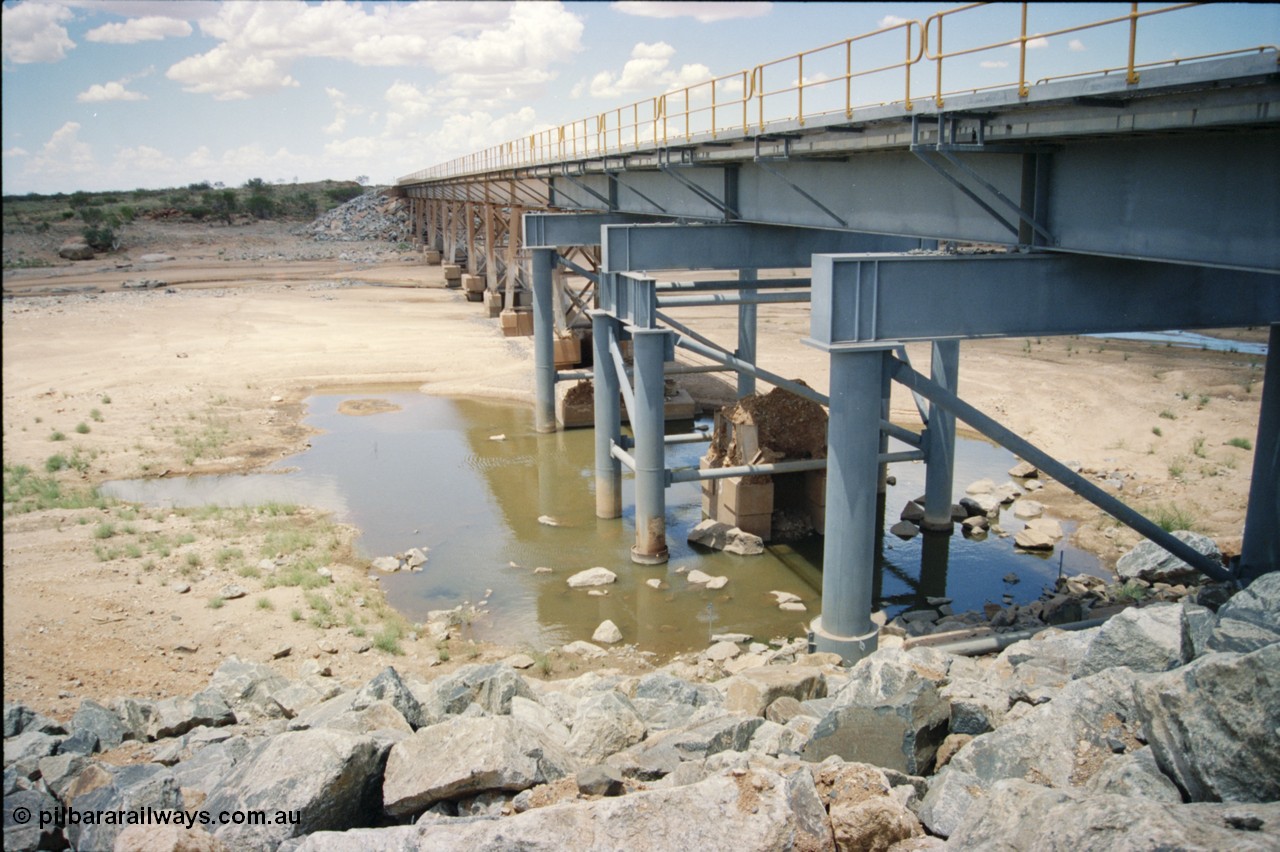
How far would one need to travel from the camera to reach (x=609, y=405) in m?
16.5

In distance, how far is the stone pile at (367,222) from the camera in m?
74.4

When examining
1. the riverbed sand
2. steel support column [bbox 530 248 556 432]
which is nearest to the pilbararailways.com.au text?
the riverbed sand

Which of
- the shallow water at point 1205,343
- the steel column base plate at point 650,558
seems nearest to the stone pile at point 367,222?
the shallow water at point 1205,343

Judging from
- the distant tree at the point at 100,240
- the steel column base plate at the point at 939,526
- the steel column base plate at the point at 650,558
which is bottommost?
the steel column base plate at the point at 650,558

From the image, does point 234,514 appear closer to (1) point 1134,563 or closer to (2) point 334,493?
(2) point 334,493

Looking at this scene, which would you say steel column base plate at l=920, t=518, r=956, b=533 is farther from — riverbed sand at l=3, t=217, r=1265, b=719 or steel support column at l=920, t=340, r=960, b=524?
riverbed sand at l=3, t=217, r=1265, b=719

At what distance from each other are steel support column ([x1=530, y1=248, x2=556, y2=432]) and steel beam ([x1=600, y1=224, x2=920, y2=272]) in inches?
265

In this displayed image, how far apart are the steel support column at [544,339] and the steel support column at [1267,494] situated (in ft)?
45.9

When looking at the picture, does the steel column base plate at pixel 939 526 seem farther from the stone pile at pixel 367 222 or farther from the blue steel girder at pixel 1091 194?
the stone pile at pixel 367 222

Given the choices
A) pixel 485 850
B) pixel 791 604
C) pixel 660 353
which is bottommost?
pixel 791 604

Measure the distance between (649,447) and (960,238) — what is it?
19.9ft

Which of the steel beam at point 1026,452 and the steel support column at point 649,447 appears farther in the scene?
the steel support column at point 649,447

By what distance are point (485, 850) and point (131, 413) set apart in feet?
67.4

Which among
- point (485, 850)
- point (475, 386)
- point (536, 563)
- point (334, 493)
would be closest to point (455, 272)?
point (475, 386)
